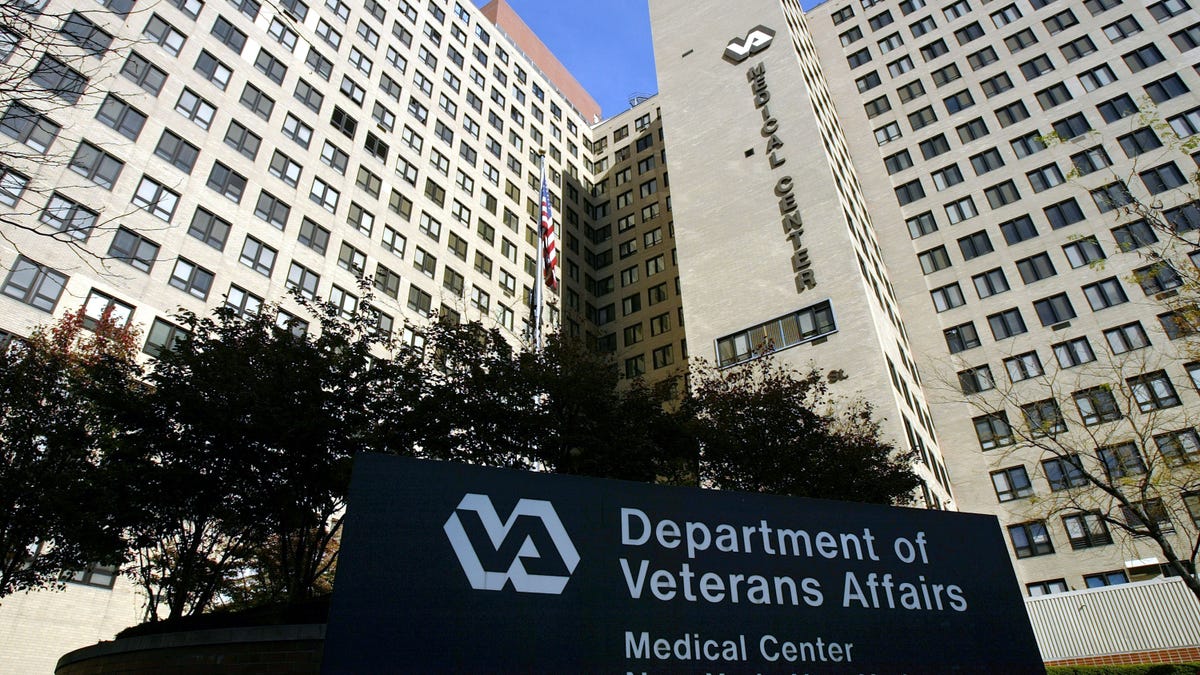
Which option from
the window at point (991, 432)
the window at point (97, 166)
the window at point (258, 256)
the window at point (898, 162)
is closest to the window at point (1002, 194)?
the window at point (898, 162)

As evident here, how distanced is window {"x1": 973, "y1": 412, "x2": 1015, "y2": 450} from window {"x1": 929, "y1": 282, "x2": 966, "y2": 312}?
848cm

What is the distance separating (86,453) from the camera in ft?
62.0

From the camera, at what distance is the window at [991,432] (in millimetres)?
39500

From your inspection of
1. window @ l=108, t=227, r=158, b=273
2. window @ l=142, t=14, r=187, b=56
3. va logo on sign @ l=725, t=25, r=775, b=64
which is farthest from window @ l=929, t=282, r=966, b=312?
window @ l=142, t=14, r=187, b=56

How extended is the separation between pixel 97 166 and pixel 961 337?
49671 mm

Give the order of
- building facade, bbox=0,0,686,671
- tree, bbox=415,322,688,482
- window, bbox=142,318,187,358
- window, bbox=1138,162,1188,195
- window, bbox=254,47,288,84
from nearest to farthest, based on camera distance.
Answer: tree, bbox=415,322,688,482, building facade, bbox=0,0,686,671, window, bbox=142,318,187,358, window, bbox=1138,162,1188,195, window, bbox=254,47,288,84

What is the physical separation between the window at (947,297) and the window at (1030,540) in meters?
15.2

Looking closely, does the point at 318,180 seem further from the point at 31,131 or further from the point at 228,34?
the point at 31,131

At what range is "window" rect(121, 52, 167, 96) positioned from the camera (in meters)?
35.9

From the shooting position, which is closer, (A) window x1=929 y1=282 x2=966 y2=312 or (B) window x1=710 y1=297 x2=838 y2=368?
(B) window x1=710 y1=297 x2=838 y2=368

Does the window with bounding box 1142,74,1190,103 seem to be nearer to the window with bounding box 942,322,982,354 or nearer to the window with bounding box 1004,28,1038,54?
the window with bounding box 1004,28,1038,54

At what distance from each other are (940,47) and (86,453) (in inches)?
2435

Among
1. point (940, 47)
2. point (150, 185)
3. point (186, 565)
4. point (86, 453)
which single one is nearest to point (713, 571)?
point (186, 565)

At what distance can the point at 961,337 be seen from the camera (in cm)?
4438
